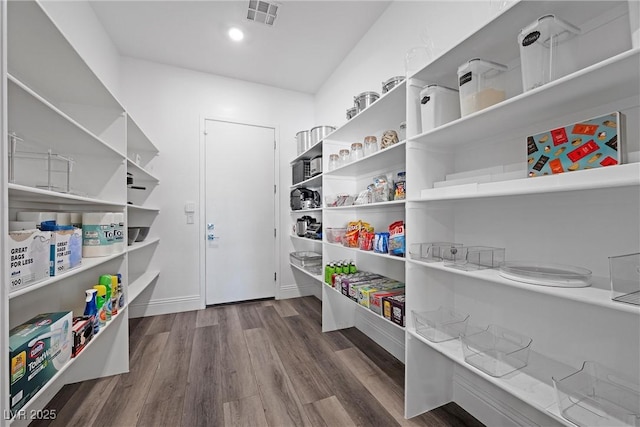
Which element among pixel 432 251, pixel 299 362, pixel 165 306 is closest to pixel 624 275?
pixel 432 251

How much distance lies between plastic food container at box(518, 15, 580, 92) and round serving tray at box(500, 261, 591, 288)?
68 cm

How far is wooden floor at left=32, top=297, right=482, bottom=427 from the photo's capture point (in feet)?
4.69

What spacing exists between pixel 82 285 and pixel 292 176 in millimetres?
2392

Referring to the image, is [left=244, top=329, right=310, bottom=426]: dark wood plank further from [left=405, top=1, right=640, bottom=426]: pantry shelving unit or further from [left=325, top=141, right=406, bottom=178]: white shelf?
[left=325, top=141, right=406, bottom=178]: white shelf

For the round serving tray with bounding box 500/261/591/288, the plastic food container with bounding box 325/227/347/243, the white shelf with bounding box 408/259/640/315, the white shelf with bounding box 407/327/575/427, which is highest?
the plastic food container with bounding box 325/227/347/243

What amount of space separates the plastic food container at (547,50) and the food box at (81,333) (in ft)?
7.50

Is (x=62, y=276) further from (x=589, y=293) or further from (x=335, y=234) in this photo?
(x=589, y=293)

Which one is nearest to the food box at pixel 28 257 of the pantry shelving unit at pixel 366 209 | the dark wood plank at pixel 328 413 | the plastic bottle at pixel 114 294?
the plastic bottle at pixel 114 294

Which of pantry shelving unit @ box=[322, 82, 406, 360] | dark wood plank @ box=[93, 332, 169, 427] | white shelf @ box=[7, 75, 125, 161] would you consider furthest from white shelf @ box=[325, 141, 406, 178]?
dark wood plank @ box=[93, 332, 169, 427]

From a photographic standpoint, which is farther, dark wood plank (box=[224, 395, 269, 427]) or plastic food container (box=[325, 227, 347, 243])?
plastic food container (box=[325, 227, 347, 243])

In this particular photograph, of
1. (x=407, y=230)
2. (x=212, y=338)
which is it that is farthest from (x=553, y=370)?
(x=212, y=338)

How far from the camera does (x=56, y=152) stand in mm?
1596

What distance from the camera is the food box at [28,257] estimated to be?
2.88 ft

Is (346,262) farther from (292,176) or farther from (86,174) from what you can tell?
(86,174)
